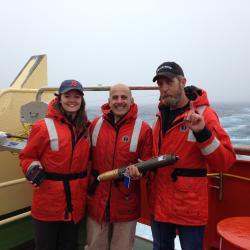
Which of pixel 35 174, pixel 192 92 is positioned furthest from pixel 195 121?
pixel 35 174

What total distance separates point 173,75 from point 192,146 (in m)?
0.44

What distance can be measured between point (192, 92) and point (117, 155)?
654 mm

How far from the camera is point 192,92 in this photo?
1981 mm

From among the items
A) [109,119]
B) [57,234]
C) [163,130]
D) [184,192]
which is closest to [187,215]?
[184,192]

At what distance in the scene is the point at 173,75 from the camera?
1.96 metres

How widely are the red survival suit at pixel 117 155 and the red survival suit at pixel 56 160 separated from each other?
0.13 m

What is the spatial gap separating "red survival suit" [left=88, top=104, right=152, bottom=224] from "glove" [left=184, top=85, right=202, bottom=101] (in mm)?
408

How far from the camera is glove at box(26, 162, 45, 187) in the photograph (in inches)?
81.4

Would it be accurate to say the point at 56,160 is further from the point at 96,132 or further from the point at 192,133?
the point at 192,133

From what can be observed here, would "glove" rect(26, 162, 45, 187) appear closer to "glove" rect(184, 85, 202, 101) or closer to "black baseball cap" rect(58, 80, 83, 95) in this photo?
"black baseball cap" rect(58, 80, 83, 95)

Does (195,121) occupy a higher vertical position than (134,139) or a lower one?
higher

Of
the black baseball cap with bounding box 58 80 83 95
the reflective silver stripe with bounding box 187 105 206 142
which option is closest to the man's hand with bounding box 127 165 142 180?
the reflective silver stripe with bounding box 187 105 206 142

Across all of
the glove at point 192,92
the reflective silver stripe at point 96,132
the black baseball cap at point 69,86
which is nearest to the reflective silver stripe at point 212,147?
the glove at point 192,92

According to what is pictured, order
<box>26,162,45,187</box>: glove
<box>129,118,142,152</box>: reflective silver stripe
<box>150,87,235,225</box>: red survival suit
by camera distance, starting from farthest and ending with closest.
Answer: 1. <box>129,118,142,152</box>: reflective silver stripe
2. <box>26,162,45,187</box>: glove
3. <box>150,87,235,225</box>: red survival suit
